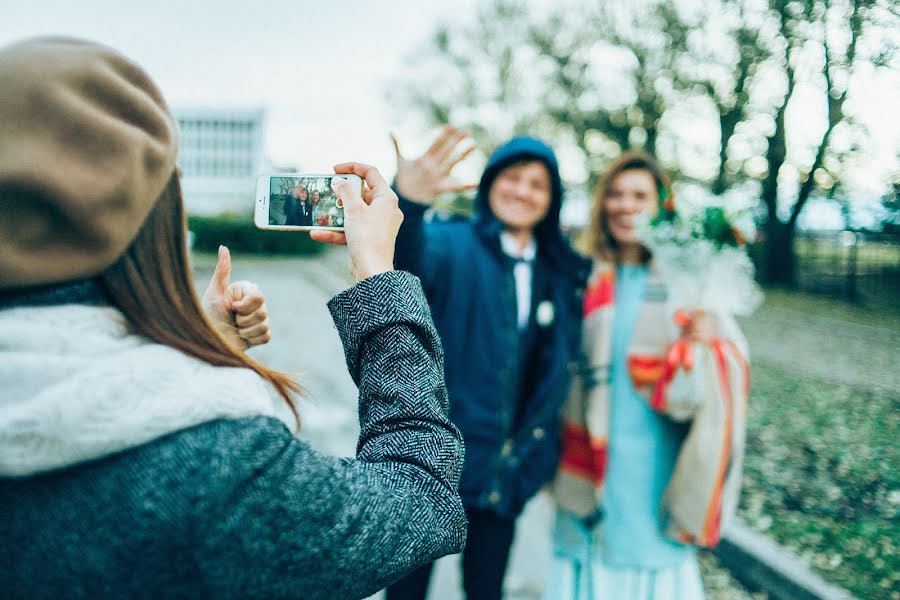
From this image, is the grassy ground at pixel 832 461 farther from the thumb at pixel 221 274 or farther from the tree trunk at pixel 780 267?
the tree trunk at pixel 780 267

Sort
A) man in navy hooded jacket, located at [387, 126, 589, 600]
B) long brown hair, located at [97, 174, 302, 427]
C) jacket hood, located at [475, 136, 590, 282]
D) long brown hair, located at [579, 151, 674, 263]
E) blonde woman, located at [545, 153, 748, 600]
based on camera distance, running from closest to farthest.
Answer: long brown hair, located at [97, 174, 302, 427], man in navy hooded jacket, located at [387, 126, 589, 600], blonde woman, located at [545, 153, 748, 600], jacket hood, located at [475, 136, 590, 282], long brown hair, located at [579, 151, 674, 263]

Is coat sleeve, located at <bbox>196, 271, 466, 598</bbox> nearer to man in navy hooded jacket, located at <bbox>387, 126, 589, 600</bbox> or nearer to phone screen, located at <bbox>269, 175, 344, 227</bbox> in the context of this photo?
phone screen, located at <bbox>269, 175, 344, 227</bbox>

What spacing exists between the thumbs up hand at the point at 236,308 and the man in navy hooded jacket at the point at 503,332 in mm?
765

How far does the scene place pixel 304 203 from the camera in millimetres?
1052

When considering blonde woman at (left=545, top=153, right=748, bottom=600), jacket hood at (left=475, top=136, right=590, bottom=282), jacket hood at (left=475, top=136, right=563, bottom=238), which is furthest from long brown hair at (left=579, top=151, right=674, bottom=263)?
jacket hood at (left=475, top=136, right=563, bottom=238)

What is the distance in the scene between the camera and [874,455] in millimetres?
2998

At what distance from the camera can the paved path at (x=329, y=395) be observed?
291cm

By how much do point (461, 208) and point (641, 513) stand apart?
672 inches

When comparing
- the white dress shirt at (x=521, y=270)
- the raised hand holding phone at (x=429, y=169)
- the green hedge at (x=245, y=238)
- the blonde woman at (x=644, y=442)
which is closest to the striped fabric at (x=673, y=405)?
the blonde woman at (x=644, y=442)

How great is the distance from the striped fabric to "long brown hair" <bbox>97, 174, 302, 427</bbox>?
5.56 ft

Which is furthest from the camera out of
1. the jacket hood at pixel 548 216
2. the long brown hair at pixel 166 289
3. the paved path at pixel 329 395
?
the paved path at pixel 329 395

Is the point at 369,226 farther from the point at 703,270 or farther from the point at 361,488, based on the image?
the point at 703,270

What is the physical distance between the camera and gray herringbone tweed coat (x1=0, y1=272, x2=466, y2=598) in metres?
0.67

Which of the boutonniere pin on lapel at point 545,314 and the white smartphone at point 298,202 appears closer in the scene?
the white smartphone at point 298,202
